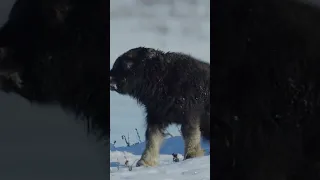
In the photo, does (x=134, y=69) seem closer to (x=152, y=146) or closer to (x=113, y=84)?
(x=113, y=84)

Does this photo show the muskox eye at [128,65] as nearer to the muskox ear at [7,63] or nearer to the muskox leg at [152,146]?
the muskox leg at [152,146]

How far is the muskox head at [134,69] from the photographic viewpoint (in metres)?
2.77

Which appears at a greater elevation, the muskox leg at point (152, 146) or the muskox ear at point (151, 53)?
the muskox ear at point (151, 53)

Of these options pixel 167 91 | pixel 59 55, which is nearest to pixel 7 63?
pixel 59 55

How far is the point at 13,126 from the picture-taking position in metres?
2.70

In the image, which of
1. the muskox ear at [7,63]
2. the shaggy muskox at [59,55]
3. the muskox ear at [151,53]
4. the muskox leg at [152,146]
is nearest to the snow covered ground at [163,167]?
the muskox leg at [152,146]
